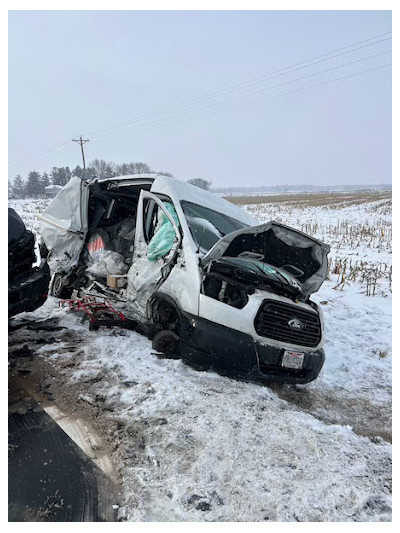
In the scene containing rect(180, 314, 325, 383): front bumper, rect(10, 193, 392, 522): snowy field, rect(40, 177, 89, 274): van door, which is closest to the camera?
rect(10, 193, 392, 522): snowy field

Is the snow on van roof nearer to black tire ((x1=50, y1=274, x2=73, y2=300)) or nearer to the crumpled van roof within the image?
the crumpled van roof

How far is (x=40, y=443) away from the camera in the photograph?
104 inches

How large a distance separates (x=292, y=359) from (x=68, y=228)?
4513mm

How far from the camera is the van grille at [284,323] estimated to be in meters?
3.55

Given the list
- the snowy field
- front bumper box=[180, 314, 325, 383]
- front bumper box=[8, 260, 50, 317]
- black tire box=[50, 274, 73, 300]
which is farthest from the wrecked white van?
front bumper box=[8, 260, 50, 317]

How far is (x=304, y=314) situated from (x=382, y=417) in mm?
1269

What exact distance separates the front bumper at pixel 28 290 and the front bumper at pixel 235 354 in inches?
65.7

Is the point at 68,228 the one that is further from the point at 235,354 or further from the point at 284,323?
the point at 284,323

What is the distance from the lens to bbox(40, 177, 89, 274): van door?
6.34 m

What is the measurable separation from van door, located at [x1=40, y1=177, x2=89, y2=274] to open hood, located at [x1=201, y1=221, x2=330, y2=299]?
3.34m

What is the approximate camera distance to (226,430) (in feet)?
9.48

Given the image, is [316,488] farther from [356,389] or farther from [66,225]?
[66,225]

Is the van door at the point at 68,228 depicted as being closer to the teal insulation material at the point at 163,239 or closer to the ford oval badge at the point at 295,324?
the teal insulation material at the point at 163,239

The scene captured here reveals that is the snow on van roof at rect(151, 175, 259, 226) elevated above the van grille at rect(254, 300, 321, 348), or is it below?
above
